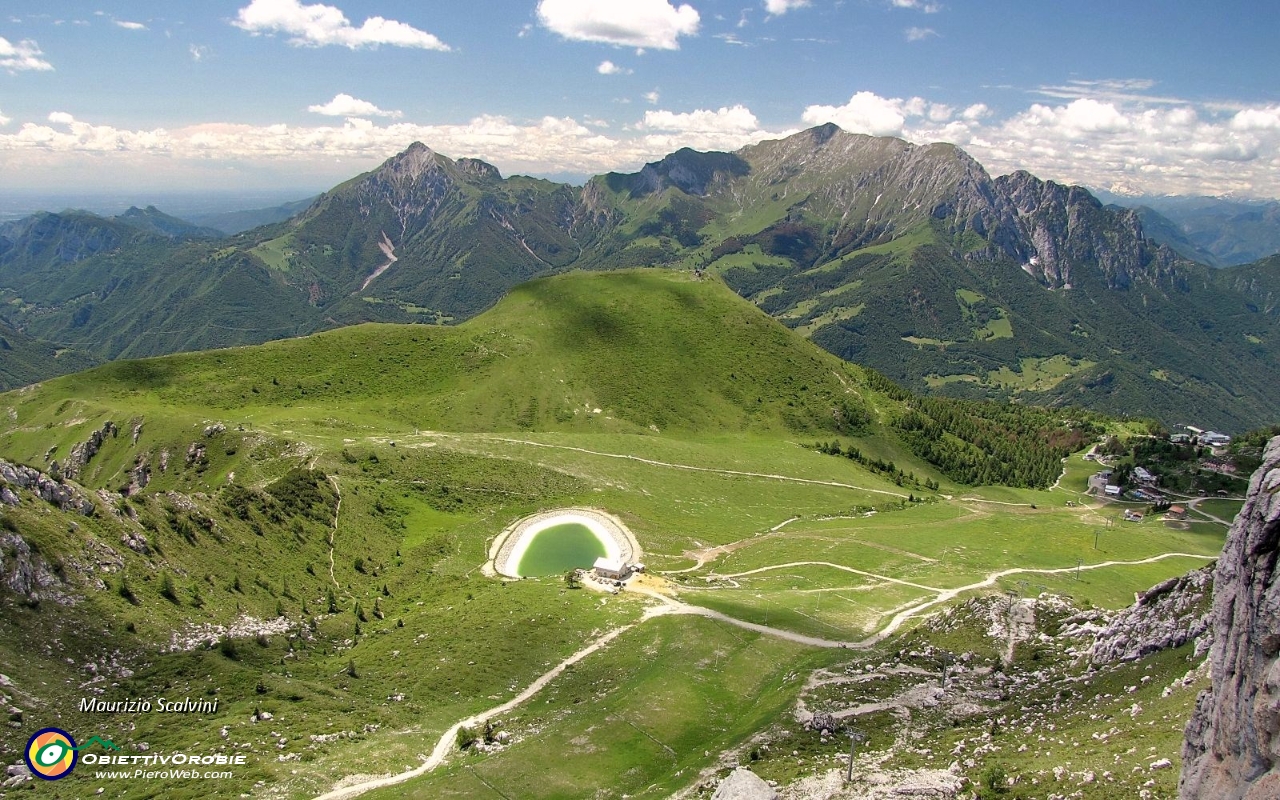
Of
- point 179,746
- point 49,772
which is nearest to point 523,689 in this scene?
point 179,746

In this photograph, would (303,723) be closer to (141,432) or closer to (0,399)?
(141,432)

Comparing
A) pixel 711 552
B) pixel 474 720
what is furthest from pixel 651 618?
pixel 711 552

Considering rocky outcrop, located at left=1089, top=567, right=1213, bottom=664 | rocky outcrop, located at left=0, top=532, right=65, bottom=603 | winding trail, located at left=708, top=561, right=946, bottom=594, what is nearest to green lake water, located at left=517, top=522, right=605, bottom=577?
winding trail, located at left=708, top=561, right=946, bottom=594

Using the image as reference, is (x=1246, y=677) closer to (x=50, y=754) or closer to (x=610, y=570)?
(x=50, y=754)

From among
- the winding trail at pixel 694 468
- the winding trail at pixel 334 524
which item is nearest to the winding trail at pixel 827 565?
the winding trail at pixel 334 524

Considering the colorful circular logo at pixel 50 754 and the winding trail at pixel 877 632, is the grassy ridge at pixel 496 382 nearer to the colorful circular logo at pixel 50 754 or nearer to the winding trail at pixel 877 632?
the winding trail at pixel 877 632

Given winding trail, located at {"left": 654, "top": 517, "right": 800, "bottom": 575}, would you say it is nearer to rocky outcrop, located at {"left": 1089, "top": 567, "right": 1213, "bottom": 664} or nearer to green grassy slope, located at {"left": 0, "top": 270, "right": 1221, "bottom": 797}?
green grassy slope, located at {"left": 0, "top": 270, "right": 1221, "bottom": 797}
